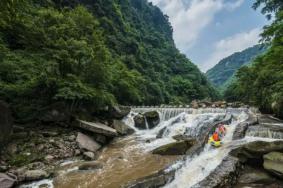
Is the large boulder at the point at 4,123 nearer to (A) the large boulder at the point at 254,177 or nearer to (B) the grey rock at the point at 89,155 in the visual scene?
(B) the grey rock at the point at 89,155

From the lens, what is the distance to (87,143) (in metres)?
11.9

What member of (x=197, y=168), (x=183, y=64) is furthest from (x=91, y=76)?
(x=183, y=64)

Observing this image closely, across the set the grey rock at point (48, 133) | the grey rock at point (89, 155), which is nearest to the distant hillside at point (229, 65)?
the grey rock at point (48, 133)

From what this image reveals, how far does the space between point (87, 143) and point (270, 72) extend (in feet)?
40.0

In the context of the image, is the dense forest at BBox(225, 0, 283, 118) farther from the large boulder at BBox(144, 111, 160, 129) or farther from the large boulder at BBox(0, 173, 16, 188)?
the large boulder at BBox(0, 173, 16, 188)

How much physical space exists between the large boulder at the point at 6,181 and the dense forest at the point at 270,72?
11928 millimetres

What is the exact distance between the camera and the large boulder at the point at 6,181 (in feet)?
24.2

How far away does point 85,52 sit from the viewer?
1430 cm

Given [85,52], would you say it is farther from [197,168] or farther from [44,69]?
[197,168]

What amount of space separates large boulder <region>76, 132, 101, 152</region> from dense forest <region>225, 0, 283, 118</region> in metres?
10.2

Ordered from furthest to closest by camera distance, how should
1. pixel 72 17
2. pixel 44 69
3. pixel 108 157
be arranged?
pixel 72 17 < pixel 44 69 < pixel 108 157

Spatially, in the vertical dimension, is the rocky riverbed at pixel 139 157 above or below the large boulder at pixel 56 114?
below

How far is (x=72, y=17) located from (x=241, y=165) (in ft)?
51.3

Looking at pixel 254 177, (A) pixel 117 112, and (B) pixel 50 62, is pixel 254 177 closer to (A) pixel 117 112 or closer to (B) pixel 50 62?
(B) pixel 50 62
